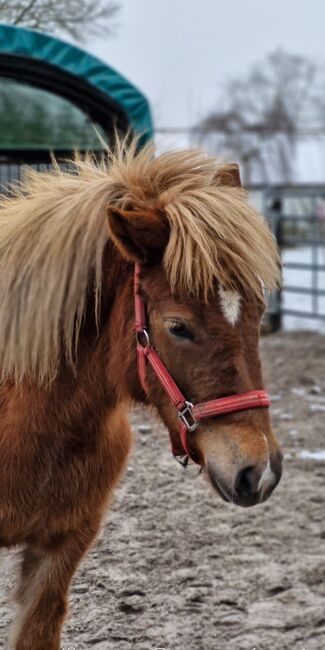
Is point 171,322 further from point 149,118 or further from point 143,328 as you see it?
point 149,118

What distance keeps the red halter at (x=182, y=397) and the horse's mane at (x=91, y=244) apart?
0.48ft

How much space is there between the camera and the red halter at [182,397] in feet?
7.03

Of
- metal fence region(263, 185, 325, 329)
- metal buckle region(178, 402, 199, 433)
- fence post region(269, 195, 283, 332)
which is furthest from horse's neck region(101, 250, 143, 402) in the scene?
fence post region(269, 195, 283, 332)

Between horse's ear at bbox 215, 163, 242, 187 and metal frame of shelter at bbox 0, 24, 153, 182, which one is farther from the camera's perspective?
metal frame of shelter at bbox 0, 24, 153, 182

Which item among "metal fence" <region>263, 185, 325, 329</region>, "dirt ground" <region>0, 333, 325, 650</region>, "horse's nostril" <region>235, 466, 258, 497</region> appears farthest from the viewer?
"metal fence" <region>263, 185, 325, 329</region>

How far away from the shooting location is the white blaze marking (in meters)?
2.19

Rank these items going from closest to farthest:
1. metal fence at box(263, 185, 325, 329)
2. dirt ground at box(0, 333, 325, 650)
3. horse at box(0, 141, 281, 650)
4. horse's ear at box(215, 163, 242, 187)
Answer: horse at box(0, 141, 281, 650)
horse's ear at box(215, 163, 242, 187)
dirt ground at box(0, 333, 325, 650)
metal fence at box(263, 185, 325, 329)

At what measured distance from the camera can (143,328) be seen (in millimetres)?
2309

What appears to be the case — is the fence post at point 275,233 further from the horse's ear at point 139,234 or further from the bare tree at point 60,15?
the horse's ear at point 139,234

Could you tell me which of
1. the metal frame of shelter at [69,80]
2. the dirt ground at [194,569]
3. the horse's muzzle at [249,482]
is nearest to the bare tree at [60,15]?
the metal frame of shelter at [69,80]

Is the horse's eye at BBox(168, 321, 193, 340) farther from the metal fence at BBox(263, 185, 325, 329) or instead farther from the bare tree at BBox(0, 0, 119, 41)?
the metal fence at BBox(263, 185, 325, 329)

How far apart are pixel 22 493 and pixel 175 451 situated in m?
0.46

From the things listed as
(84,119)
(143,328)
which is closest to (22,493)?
(143,328)

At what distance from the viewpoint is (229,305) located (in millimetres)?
2193
